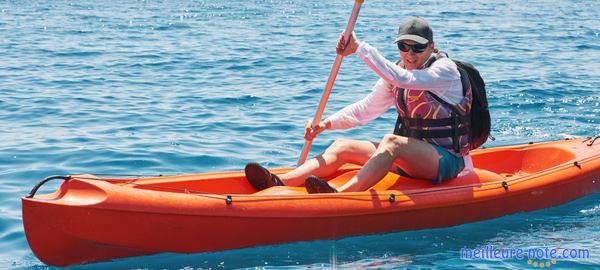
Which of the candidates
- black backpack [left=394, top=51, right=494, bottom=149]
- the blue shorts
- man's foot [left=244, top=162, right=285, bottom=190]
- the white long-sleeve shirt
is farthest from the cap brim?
man's foot [left=244, top=162, right=285, bottom=190]

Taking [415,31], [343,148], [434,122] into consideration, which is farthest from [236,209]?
[415,31]

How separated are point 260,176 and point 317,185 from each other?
0.44 m

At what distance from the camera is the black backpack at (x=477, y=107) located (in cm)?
610

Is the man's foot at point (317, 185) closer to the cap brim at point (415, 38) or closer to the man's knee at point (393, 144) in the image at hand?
the man's knee at point (393, 144)

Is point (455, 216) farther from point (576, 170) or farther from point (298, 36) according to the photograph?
point (298, 36)

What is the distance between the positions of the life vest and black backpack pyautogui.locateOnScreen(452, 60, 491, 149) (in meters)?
0.08

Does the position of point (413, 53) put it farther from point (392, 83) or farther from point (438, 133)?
point (438, 133)

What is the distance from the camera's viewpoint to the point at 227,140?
8.66 metres

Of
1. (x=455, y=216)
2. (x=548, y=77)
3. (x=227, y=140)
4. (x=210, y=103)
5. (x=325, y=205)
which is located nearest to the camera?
(x=325, y=205)

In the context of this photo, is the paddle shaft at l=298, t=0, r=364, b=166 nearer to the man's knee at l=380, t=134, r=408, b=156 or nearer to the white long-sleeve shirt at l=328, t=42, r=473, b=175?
the white long-sleeve shirt at l=328, t=42, r=473, b=175

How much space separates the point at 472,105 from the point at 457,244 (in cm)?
92

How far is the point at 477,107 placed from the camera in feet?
20.2

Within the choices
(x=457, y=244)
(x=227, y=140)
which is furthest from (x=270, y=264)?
(x=227, y=140)

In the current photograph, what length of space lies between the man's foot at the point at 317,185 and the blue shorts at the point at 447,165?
712mm
